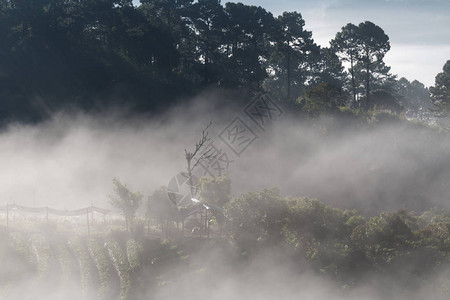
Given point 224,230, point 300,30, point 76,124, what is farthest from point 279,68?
point 224,230

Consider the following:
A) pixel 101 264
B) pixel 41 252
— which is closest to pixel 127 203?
pixel 101 264

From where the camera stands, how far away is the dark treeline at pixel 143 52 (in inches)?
2293

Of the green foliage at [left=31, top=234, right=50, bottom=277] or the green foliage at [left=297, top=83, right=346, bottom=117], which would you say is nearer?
the green foliage at [left=31, top=234, right=50, bottom=277]

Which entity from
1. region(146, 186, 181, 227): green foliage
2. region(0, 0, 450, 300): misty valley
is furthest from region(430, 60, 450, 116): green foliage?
region(146, 186, 181, 227): green foliage

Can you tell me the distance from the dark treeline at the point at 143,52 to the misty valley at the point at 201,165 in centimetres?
19

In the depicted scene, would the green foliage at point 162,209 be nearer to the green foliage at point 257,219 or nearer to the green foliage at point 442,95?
the green foliage at point 257,219

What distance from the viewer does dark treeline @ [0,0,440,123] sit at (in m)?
58.2

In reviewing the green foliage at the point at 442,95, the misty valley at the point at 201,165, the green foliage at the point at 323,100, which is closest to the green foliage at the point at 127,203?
the misty valley at the point at 201,165

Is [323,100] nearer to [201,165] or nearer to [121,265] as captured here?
[201,165]

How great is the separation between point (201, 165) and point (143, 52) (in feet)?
75.1

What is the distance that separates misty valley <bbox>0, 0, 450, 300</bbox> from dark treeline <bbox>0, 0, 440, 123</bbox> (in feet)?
0.63

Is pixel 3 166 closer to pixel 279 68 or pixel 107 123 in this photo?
pixel 107 123

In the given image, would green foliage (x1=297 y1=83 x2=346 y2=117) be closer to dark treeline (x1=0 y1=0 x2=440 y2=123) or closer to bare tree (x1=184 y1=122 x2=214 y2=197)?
dark treeline (x1=0 y1=0 x2=440 y2=123)

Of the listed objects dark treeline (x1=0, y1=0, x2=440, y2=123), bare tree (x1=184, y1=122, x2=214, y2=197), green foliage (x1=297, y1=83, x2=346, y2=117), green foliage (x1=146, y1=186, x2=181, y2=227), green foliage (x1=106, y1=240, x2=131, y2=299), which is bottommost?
green foliage (x1=106, y1=240, x2=131, y2=299)
